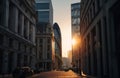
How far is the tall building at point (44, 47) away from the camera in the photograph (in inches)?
4756

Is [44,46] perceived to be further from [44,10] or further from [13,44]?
[13,44]

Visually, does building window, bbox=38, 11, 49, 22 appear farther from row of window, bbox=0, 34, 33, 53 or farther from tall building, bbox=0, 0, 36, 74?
row of window, bbox=0, 34, 33, 53

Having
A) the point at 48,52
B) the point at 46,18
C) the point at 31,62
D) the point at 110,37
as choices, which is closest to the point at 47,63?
the point at 48,52

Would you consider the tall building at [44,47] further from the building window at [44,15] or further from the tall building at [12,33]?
the tall building at [12,33]

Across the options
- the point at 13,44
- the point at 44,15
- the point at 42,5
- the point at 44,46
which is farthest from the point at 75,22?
the point at 13,44

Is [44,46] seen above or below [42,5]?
below

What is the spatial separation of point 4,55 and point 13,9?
1414 cm

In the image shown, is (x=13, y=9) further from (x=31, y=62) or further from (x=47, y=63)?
(x=47, y=63)

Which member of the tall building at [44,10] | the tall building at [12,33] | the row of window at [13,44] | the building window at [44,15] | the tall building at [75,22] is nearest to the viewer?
the row of window at [13,44]

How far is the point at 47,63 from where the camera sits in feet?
399

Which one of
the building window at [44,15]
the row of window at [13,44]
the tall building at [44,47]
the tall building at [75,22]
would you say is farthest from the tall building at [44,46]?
the tall building at [75,22]

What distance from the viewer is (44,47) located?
123750mm

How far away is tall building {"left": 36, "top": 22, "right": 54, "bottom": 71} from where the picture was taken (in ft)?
396

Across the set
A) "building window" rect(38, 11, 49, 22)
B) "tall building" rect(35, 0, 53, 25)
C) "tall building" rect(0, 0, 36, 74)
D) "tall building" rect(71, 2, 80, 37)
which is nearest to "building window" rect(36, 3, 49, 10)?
"tall building" rect(35, 0, 53, 25)
